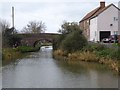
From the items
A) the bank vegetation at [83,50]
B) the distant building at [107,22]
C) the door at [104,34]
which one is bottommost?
the bank vegetation at [83,50]

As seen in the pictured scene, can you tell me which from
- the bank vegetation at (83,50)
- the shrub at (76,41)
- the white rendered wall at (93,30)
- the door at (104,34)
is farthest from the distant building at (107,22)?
the shrub at (76,41)

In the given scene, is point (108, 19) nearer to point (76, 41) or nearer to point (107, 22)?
point (107, 22)

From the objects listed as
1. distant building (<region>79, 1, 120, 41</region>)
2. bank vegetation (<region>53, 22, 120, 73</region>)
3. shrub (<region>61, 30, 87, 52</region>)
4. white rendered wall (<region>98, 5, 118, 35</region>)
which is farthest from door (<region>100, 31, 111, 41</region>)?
shrub (<region>61, 30, 87, 52</region>)

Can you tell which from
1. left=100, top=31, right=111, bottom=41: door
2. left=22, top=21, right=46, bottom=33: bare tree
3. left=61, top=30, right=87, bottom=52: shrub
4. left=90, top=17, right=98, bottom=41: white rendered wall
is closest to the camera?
left=61, top=30, right=87, bottom=52: shrub

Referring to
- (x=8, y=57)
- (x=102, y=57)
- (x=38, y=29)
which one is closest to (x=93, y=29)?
(x=8, y=57)

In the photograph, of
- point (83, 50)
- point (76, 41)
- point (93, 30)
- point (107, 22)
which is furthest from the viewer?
point (93, 30)

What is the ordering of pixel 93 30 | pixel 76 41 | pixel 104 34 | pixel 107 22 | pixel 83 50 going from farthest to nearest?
pixel 93 30 < pixel 104 34 < pixel 107 22 < pixel 76 41 < pixel 83 50

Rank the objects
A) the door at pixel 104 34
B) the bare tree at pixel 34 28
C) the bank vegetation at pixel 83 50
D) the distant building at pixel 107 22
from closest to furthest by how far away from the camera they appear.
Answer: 1. the bank vegetation at pixel 83 50
2. the distant building at pixel 107 22
3. the door at pixel 104 34
4. the bare tree at pixel 34 28

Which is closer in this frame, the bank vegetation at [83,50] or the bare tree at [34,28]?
the bank vegetation at [83,50]

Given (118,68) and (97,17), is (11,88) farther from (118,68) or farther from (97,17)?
(97,17)

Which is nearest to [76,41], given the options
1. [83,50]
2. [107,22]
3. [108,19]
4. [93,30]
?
[83,50]

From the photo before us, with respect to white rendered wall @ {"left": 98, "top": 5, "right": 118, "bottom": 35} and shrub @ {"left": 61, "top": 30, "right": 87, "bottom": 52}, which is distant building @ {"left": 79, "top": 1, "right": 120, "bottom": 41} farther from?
shrub @ {"left": 61, "top": 30, "right": 87, "bottom": 52}

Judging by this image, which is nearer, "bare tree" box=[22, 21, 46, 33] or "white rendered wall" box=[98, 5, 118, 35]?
"white rendered wall" box=[98, 5, 118, 35]

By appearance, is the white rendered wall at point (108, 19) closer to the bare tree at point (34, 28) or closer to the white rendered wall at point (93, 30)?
the white rendered wall at point (93, 30)
